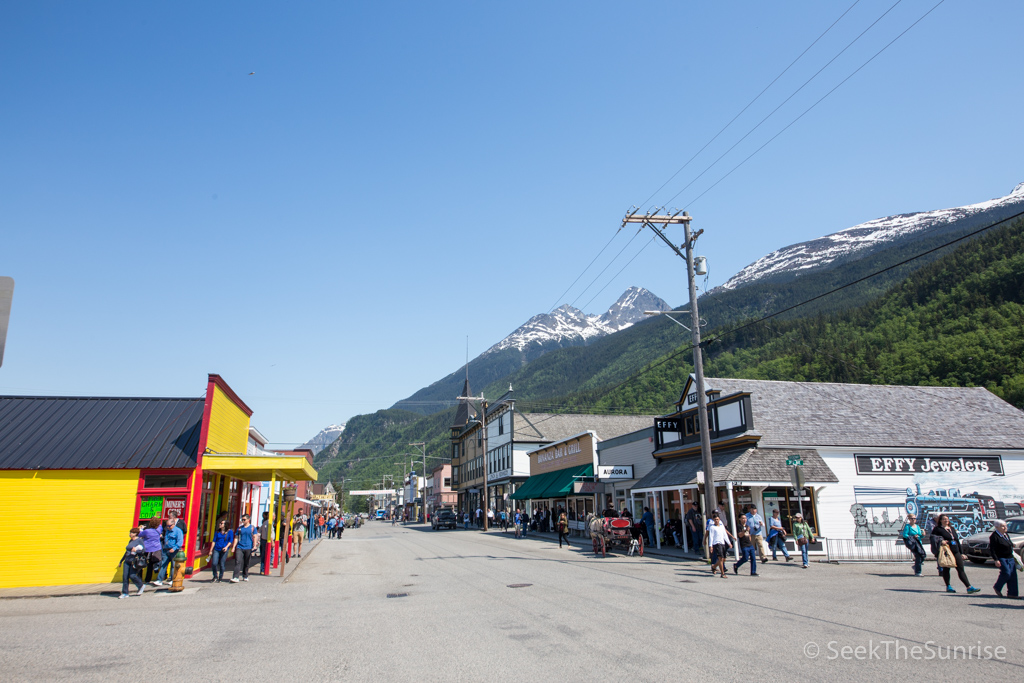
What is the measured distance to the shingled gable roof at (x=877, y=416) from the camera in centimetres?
2441

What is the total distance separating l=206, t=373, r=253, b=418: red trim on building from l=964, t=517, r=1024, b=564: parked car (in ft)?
76.9

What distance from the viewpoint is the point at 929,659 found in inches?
283

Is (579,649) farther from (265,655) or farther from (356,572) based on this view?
(356,572)

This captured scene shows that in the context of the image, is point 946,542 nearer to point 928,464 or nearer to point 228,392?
point 928,464

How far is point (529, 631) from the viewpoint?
9.05m

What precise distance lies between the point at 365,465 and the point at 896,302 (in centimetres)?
15645

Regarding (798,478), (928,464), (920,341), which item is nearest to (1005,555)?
(798,478)

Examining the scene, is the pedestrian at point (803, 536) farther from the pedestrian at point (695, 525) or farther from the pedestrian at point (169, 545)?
the pedestrian at point (169, 545)

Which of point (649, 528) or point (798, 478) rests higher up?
point (798, 478)

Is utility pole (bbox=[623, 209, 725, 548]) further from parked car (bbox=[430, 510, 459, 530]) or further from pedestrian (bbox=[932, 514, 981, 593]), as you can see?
parked car (bbox=[430, 510, 459, 530])

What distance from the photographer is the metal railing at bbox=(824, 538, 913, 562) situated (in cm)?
2125

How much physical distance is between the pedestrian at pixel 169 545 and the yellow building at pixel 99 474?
5.79 feet

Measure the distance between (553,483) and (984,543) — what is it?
24.1 meters

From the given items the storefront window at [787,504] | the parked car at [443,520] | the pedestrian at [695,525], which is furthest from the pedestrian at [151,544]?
the parked car at [443,520]
